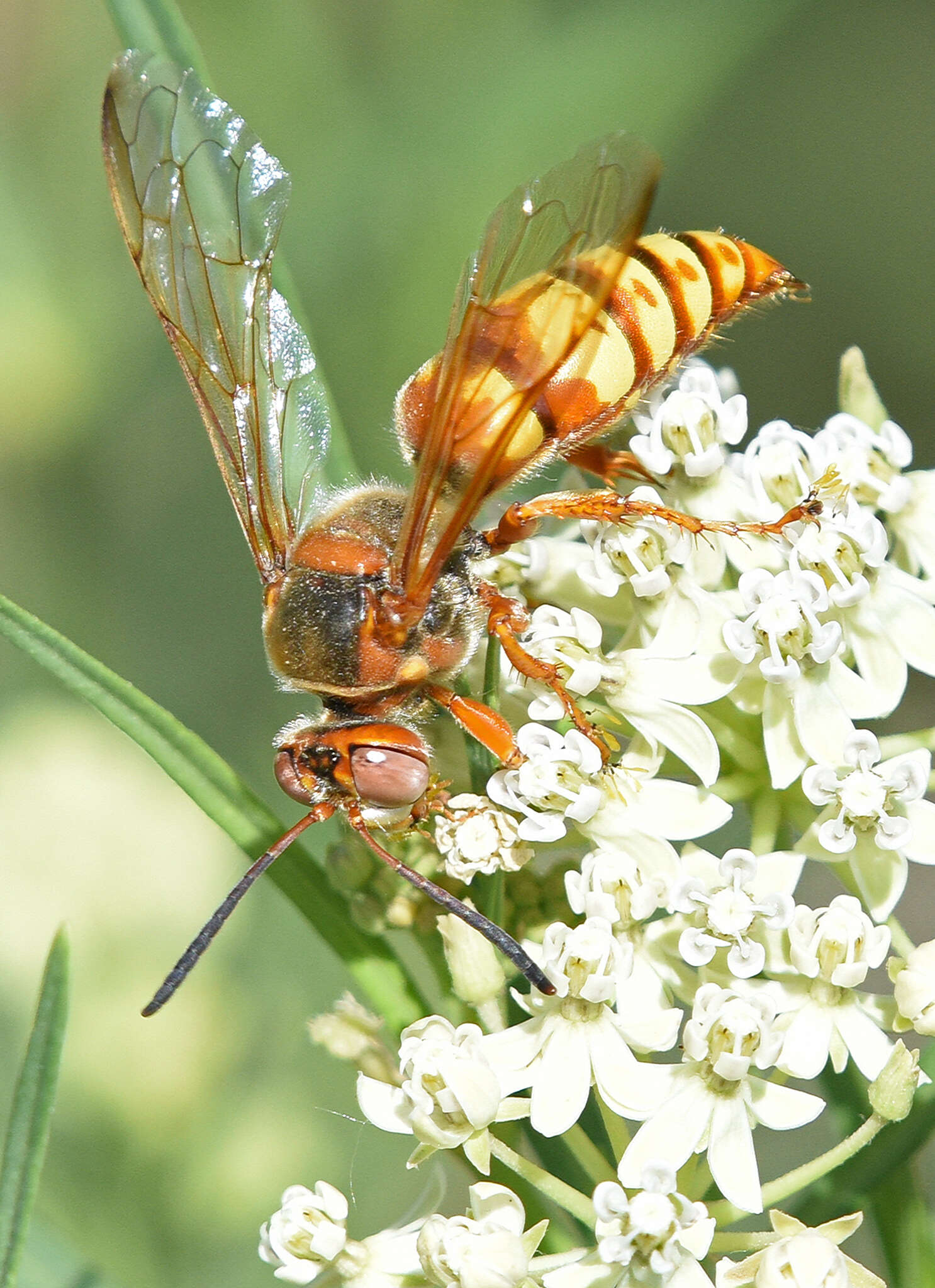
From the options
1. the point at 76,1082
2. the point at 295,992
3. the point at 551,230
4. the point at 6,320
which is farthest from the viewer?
the point at 6,320

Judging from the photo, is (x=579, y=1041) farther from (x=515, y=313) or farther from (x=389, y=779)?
(x=515, y=313)

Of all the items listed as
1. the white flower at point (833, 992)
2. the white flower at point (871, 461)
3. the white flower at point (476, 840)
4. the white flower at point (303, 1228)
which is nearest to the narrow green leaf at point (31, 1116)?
the white flower at point (303, 1228)

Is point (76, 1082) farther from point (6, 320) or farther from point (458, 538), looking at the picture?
point (6, 320)

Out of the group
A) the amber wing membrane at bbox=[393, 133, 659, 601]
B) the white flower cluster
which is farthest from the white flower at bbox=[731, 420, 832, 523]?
the amber wing membrane at bbox=[393, 133, 659, 601]

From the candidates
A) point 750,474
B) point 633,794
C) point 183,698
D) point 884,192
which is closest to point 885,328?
point 884,192

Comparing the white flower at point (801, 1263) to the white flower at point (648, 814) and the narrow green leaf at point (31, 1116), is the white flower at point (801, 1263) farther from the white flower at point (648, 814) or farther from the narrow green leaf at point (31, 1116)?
the narrow green leaf at point (31, 1116)

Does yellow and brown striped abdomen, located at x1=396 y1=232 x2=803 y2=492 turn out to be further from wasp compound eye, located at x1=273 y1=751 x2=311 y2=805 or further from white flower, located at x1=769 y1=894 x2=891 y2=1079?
white flower, located at x1=769 y1=894 x2=891 y2=1079
